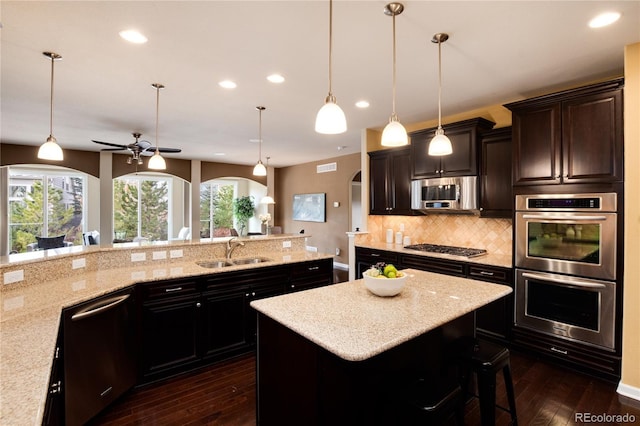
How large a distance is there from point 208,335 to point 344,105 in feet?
9.59

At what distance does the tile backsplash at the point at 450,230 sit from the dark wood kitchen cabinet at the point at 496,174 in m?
0.30

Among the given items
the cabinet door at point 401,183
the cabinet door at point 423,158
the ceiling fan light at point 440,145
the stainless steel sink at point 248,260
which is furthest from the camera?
the cabinet door at point 401,183

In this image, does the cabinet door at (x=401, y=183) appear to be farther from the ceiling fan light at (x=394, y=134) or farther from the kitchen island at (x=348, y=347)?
the ceiling fan light at (x=394, y=134)

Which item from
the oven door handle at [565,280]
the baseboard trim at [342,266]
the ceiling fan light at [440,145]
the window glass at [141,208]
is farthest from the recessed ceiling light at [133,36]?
the window glass at [141,208]

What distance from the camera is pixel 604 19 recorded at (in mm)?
2129

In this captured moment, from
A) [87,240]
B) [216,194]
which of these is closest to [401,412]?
[87,240]

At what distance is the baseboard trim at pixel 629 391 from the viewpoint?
8.09ft

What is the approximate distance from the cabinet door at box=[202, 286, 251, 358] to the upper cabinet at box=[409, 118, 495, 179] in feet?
9.05

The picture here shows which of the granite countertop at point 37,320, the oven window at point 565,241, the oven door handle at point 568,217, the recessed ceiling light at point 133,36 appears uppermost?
the recessed ceiling light at point 133,36

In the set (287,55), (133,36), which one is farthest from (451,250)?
(133,36)

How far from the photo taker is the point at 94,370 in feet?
6.96

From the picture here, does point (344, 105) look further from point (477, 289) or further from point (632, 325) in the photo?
point (632, 325)

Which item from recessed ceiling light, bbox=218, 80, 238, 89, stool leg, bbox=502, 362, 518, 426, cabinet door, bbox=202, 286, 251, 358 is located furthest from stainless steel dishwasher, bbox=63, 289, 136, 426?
stool leg, bbox=502, 362, 518, 426

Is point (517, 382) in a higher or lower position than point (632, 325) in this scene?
lower
